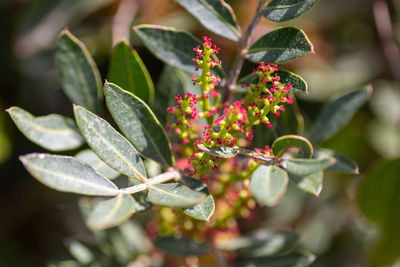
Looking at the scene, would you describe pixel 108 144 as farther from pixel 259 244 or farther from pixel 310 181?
pixel 259 244

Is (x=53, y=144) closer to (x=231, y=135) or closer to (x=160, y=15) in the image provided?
(x=231, y=135)

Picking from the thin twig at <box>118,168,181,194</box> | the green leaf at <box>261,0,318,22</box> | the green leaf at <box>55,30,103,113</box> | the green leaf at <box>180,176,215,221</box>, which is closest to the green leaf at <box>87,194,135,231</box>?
the thin twig at <box>118,168,181,194</box>

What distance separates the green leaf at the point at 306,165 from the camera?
86 cm

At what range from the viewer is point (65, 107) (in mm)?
2146

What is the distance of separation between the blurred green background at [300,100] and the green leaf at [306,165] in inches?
36.9

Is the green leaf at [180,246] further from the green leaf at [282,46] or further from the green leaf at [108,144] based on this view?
the green leaf at [282,46]

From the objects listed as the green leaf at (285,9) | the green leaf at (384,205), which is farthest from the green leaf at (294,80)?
the green leaf at (384,205)

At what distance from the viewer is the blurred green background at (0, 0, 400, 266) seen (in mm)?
1854

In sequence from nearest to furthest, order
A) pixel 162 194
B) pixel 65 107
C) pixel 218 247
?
pixel 162 194, pixel 218 247, pixel 65 107

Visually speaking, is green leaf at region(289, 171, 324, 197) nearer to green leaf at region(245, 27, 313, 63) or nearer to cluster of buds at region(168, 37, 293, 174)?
cluster of buds at region(168, 37, 293, 174)

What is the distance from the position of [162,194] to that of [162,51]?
46 centimetres

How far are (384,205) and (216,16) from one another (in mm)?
1155

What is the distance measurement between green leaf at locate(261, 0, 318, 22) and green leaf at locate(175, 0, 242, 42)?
101 millimetres

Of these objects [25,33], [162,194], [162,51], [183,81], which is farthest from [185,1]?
[25,33]
